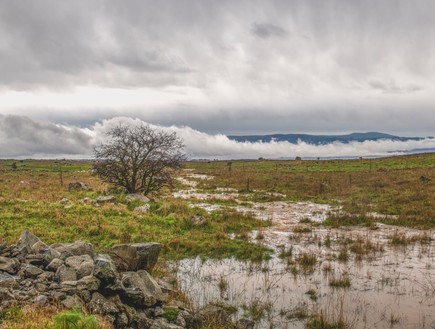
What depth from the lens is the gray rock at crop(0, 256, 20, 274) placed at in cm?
970

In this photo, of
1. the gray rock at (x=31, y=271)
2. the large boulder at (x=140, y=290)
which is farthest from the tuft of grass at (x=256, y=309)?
the gray rock at (x=31, y=271)

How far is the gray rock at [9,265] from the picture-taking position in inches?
382

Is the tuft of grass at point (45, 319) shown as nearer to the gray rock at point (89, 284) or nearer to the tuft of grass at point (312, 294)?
the gray rock at point (89, 284)

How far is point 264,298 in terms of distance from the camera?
10.9 metres

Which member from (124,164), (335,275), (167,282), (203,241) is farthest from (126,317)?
(124,164)

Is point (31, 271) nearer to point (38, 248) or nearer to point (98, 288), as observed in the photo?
point (38, 248)

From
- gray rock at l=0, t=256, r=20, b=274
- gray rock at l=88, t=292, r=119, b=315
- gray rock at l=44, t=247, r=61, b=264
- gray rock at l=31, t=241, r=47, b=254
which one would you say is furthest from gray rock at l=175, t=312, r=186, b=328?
gray rock at l=31, t=241, r=47, b=254

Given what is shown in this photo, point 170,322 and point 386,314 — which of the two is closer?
point 170,322

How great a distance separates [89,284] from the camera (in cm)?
859

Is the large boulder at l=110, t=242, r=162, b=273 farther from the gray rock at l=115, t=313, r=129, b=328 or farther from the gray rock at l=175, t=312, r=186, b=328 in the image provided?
the gray rock at l=115, t=313, r=129, b=328

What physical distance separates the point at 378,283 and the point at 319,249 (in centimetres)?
446

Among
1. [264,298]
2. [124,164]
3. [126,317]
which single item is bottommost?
[264,298]

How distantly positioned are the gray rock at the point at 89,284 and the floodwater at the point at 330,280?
307 centimetres

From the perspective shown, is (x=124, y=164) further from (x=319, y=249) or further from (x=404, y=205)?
(x=404, y=205)
